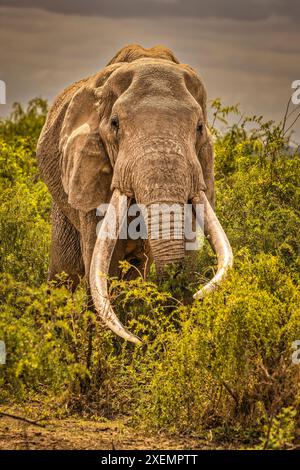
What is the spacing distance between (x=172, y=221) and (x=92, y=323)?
3.07ft

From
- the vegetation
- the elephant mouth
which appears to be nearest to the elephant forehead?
the elephant mouth

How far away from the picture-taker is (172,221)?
911cm

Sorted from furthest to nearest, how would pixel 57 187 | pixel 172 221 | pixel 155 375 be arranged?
1. pixel 57 187
2. pixel 172 221
3. pixel 155 375

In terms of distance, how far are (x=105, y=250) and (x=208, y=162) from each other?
123cm

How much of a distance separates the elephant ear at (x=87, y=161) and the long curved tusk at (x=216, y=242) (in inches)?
34.0

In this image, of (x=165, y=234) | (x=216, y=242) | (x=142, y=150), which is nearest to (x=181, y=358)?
(x=165, y=234)

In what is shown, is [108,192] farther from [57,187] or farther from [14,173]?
[14,173]

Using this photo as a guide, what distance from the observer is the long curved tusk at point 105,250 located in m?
8.98

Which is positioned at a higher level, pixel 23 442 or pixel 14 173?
pixel 14 173

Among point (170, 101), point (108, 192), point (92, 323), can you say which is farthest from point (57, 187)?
point (92, 323)

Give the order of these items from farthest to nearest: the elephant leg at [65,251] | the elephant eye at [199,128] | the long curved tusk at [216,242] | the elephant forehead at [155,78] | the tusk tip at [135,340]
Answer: the elephant leg at [65,251], the elephant eye at [199,128], the elephant forehead at [155,78], the long curved tusk at [216,242], the tusk tip at [135,340]

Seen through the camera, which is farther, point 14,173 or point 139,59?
point 14,173

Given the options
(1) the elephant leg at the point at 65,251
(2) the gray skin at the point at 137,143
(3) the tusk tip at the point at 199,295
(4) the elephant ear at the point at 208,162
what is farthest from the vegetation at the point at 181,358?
(1) the elephant leg at the point at 65,251

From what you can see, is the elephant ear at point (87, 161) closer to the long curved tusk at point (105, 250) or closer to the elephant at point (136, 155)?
the elephant at point (136, 155)
